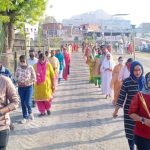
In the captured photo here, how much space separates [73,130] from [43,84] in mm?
2247

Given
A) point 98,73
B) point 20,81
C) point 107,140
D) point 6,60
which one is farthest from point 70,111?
point 6,60

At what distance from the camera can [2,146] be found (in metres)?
5.64

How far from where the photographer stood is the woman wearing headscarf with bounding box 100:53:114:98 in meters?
15.7

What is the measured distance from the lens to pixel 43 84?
12.2m

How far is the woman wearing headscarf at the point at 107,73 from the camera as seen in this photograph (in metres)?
15.7

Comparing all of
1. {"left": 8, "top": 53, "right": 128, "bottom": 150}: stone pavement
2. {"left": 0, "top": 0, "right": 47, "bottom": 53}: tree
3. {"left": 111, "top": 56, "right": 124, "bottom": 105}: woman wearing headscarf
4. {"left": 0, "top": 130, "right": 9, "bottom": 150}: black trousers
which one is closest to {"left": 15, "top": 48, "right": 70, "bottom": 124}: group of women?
{"left": 8, "top": 53, "right": 128, "bottom": 150}: stone pavement

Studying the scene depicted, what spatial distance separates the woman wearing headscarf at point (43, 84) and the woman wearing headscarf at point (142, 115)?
6.44 meters

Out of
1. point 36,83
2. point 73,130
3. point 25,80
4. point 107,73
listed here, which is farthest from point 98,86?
point 73,130

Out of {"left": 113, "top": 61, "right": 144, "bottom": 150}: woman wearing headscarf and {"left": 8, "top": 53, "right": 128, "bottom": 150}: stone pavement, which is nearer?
{"left": 113, "top": 61, "right": 144, "bottom": 150}: woman wearing headscarf

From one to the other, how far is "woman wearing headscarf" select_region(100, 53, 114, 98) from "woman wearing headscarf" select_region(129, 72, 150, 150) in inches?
384

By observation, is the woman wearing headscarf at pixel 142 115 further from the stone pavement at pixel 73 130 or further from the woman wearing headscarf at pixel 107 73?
the woman wearing headscarf at pixel 107 73

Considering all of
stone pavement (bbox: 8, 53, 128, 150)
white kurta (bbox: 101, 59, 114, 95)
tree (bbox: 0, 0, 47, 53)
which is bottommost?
stone pavement (bbox: 8, 53, 128, 150)

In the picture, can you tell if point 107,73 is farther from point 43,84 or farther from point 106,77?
point 43,84

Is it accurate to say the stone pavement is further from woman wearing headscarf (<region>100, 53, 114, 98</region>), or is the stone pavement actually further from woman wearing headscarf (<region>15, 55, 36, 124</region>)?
woman wearing headscarf (<region>100, 53, 114, 98</region>)
